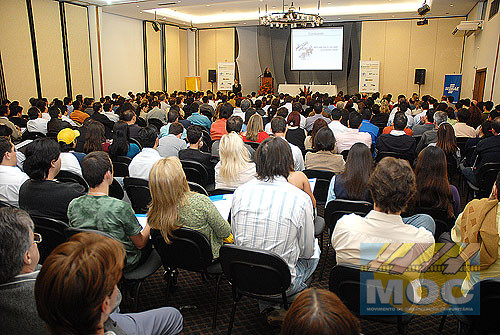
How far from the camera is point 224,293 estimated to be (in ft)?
10.7

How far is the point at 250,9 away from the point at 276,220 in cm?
1376

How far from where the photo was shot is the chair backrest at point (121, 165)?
4.64 m

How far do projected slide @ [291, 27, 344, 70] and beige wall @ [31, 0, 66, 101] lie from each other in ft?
32.1

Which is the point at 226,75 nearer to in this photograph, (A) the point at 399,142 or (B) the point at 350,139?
(B) the point at 350,139

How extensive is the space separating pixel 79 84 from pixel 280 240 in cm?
1251

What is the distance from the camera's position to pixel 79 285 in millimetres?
1106

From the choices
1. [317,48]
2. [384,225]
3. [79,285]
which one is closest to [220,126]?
[384,225]

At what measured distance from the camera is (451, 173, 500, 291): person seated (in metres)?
2.06

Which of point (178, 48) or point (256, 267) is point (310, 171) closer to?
point (256, 267)

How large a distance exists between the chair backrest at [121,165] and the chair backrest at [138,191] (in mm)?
832

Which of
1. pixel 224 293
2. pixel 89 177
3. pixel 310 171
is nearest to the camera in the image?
pixel 89 177

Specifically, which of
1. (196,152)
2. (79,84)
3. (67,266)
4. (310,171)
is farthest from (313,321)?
(79,84)

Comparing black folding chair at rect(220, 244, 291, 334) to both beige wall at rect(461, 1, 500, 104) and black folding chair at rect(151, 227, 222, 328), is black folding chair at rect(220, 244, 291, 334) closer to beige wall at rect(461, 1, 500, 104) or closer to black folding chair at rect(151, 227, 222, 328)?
black folding chair at rect(151, 227, 222, 328)

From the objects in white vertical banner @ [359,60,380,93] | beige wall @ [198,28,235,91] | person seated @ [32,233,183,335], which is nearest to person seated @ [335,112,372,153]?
Answer: person seated @ [32,233,183,335]
